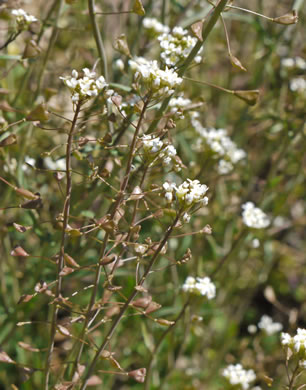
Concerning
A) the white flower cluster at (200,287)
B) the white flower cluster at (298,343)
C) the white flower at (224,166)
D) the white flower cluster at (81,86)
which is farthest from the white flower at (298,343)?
the white flower at (224,166)

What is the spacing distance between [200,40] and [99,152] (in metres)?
0.62

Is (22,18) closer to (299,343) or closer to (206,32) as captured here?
(206,32)

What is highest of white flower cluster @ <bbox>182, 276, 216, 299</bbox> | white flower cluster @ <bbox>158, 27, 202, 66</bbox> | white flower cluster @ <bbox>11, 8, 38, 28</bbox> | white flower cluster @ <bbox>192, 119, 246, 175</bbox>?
white flower cluster @ <bbox>11, 8, 38, 28</bbox>

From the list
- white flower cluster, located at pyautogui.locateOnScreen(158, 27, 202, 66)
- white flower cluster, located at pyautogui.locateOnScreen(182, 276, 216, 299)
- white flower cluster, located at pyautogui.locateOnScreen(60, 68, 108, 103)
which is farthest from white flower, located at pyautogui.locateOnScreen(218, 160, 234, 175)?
white flower cluster, located at pyautogui.locateOnScreen(60, 68, 108, 103)

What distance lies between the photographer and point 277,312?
264 centimetres

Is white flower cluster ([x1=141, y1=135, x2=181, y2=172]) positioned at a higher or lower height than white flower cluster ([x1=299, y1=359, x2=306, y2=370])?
higher

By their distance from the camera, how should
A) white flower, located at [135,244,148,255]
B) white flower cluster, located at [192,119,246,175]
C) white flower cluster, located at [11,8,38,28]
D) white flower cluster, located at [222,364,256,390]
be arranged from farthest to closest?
white flower cluster, located at [192,119,246,175]
white flower cluster, located at [222,364,256,390]
white flower cluster, located at [11,8,38,28]
white flower, located at [135,244,148,255]

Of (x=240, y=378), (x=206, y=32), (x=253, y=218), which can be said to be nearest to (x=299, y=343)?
(x=240, y=378)

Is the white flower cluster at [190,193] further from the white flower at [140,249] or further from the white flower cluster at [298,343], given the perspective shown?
the white flower cluster at [298,343]

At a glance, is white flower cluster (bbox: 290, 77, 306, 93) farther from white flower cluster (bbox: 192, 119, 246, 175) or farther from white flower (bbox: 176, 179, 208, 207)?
white flower (bbox: 176, 179, 208, 207)

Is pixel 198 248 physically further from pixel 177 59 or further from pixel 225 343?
pixel 177 59

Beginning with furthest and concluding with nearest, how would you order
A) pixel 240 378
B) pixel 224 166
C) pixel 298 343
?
pixel 224 166, pixel 240 378, pixel 298 343

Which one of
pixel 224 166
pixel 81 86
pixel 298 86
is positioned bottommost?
pixel 224 166

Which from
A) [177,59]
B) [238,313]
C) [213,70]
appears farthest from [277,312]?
[177,59]
